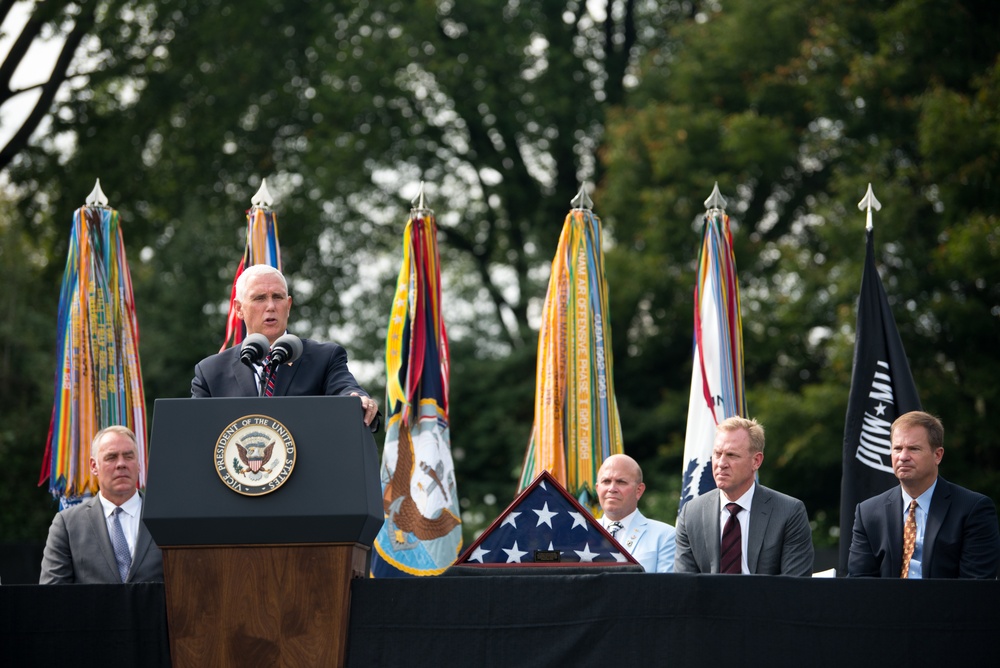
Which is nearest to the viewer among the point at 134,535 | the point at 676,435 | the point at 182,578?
the point at 182,578

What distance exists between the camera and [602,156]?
17.3 meters

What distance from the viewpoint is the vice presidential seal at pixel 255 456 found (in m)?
3.53

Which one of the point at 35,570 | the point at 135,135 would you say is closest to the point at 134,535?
the point at 35,570

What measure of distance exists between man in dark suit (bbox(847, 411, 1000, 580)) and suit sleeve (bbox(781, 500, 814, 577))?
8.7 inches

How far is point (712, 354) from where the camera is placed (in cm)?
698

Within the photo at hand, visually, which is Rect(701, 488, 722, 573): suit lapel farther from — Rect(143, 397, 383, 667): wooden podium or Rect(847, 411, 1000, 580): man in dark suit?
Rect(143, 397, 383, 667): wooden podium

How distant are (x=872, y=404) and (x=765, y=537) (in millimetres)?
1900

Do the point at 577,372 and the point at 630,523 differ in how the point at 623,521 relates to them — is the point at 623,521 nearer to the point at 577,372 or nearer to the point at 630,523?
the point at 630,523

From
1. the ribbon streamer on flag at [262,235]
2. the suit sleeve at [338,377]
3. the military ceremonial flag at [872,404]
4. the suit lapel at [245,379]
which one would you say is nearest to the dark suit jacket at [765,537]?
the military ceremonial flag at [872,404]

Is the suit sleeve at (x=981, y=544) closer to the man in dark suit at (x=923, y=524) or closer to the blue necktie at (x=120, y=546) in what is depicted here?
the man in dark suit at (x=923, y=524)

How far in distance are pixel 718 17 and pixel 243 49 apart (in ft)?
21.7

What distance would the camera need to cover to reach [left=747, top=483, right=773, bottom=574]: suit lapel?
16.7 feet

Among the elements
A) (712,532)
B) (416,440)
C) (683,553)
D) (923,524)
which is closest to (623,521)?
(683,553)

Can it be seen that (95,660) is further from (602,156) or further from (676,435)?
(602,156)
